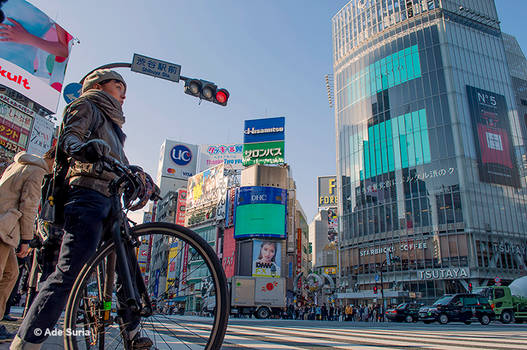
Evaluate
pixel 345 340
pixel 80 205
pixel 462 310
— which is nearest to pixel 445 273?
pixel 462 310

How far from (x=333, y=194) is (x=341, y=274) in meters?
46.5

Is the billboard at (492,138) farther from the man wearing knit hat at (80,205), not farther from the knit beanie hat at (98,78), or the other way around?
the man wearing knit hat at (80,205)

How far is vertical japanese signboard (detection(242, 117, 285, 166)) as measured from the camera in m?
54.6

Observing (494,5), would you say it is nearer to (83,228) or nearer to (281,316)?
(281,316)

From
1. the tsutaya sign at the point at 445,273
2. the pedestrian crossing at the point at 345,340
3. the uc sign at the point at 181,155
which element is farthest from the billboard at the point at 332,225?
the pedestrian crossing at the point at 345,340

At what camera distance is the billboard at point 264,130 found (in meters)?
55.6

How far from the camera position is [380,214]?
50094 mm

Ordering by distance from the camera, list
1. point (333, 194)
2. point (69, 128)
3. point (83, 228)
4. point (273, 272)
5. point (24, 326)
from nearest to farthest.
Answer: point (24, 326), point (83, 228), point (69, 128), point (273, 272), point (333, 194)

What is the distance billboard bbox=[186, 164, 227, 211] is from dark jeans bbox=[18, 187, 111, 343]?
171ft

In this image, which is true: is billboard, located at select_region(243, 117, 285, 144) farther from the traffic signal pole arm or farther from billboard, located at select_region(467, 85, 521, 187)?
the traffic signal pole arm

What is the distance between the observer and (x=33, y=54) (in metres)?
33.0

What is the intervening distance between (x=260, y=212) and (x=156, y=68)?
39.7 m

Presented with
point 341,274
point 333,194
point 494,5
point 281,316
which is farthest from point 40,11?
point 333,194

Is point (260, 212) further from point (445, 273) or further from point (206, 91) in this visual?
point (206, 91)
